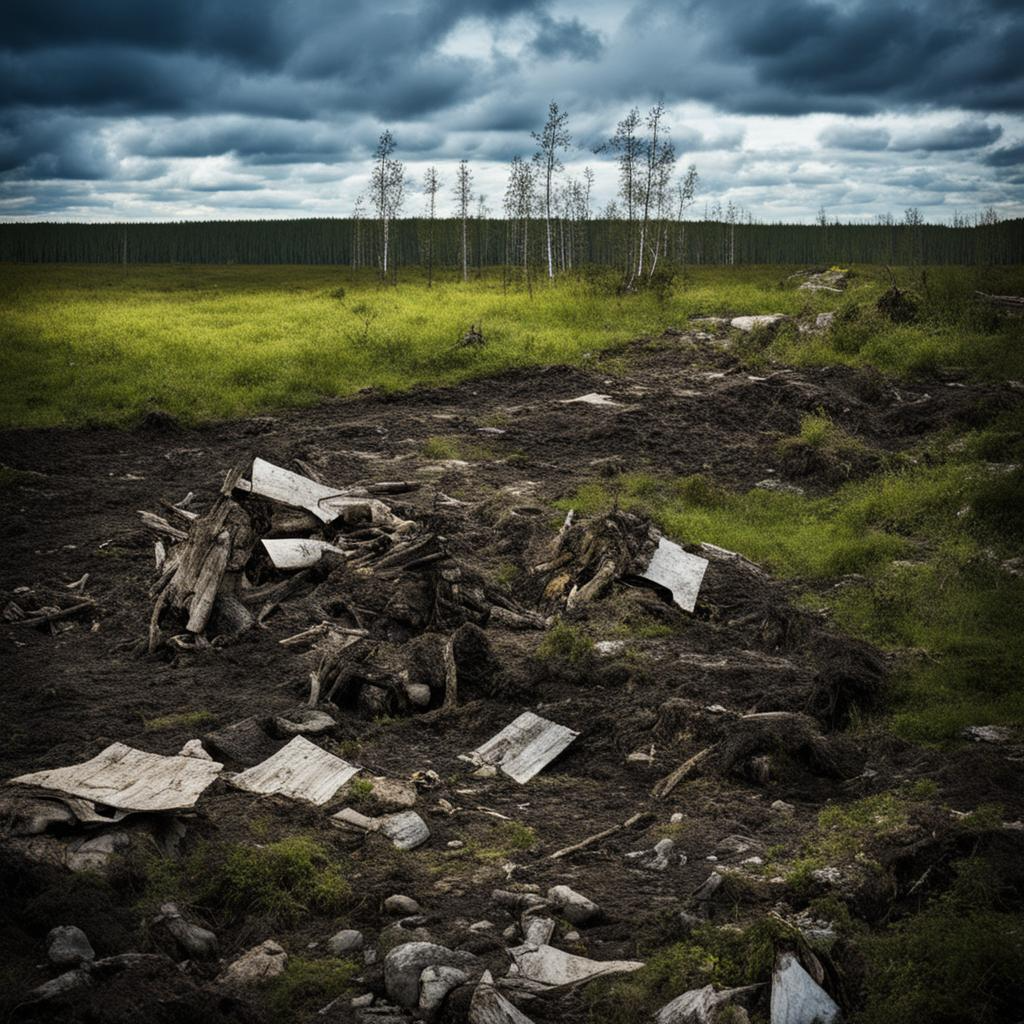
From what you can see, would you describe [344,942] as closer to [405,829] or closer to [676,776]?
[405,829]

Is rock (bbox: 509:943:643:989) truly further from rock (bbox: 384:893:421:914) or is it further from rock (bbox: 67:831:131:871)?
rock (bbox: 67:831:131:871)

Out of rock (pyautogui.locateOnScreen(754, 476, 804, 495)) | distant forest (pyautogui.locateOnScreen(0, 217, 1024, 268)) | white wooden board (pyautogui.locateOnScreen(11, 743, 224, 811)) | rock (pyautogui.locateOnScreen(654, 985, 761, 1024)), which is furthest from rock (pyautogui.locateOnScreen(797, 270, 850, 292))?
distant forest (pyautogui.locateOnScreen(0, 217, 1024, 268))

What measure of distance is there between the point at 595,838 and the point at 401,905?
1.27 meters

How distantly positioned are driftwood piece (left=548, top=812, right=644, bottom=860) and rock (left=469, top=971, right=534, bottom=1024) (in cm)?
155

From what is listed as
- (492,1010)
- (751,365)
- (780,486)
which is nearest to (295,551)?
(492,1010)

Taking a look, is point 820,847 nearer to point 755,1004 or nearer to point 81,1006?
point 755,1004

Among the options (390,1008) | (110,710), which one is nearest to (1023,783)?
(390,1008)

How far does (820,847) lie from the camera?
5125 millimetres

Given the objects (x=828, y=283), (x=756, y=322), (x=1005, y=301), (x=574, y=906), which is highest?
(x=828, y=283)

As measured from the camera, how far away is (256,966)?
4.29 meters

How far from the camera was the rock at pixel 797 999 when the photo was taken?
11.8 ft

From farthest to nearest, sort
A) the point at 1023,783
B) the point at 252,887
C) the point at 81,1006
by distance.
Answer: the point at 1023,783 → the point at 252,887 → the point at 81,1006

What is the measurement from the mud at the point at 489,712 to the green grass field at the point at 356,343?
5.00 m

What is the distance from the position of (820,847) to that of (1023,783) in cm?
148
